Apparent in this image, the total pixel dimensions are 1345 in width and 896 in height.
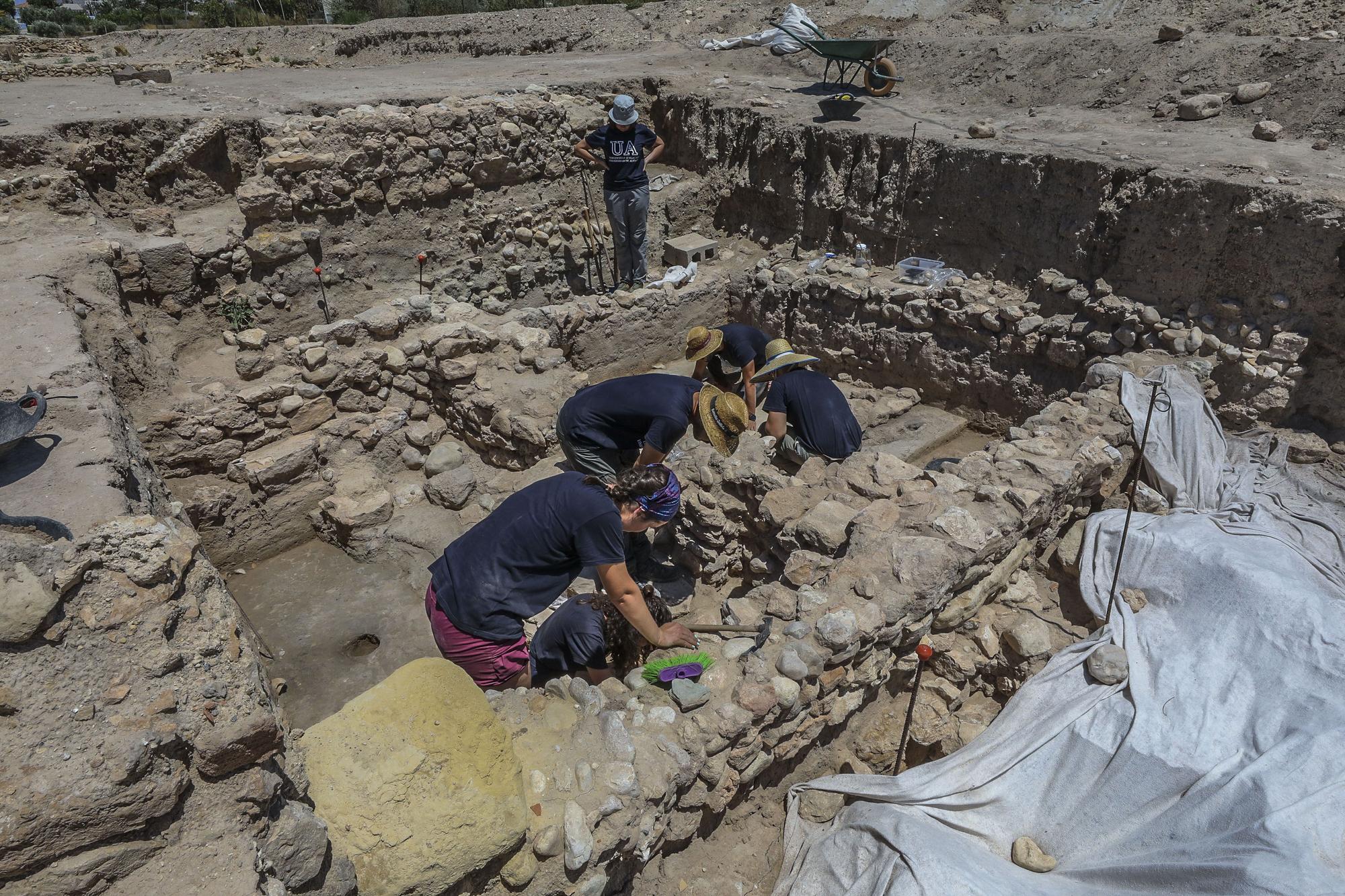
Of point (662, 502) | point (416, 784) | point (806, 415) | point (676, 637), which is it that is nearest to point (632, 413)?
point (806, 415)

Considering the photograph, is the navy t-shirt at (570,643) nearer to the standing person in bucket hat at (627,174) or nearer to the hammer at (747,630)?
the hammer at (747,630)

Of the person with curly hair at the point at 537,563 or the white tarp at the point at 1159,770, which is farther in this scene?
the person with curly hair at the point at 537,563

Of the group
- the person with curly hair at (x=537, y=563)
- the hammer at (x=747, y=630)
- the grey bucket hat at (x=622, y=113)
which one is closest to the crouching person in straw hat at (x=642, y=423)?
the person with curly hair at (x=537, y=563)

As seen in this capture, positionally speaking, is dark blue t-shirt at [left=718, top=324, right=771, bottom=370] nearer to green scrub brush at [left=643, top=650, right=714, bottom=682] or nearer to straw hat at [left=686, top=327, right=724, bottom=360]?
straw hat at [left=686, top=327, right=724, bottom=360]

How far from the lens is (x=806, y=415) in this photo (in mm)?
5199

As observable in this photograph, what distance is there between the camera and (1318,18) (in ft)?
26.1

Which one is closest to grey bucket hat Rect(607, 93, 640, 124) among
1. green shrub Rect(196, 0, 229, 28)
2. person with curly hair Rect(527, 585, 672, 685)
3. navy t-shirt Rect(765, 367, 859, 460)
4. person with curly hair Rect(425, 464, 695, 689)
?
navy t-shirt Rect(765, 367, 859, 460)

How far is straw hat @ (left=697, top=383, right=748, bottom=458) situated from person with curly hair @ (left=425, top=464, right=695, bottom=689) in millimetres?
1246

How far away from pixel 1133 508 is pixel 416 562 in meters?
4.68

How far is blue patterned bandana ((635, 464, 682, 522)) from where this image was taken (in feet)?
10.8

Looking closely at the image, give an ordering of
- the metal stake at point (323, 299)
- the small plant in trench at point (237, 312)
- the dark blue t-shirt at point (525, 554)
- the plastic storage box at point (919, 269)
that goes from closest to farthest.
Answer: the dark blue t-shirt at point (525, 554) < the small plant in trench at point (237, 312) < the metal stake at point (323, 299) < the plastic storage box at point (919, 269)

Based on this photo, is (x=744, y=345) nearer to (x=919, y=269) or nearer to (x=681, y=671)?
(x=919, y=269)

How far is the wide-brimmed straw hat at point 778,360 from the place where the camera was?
547 cm

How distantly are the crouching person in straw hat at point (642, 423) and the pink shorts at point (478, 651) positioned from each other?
4.82 feet
